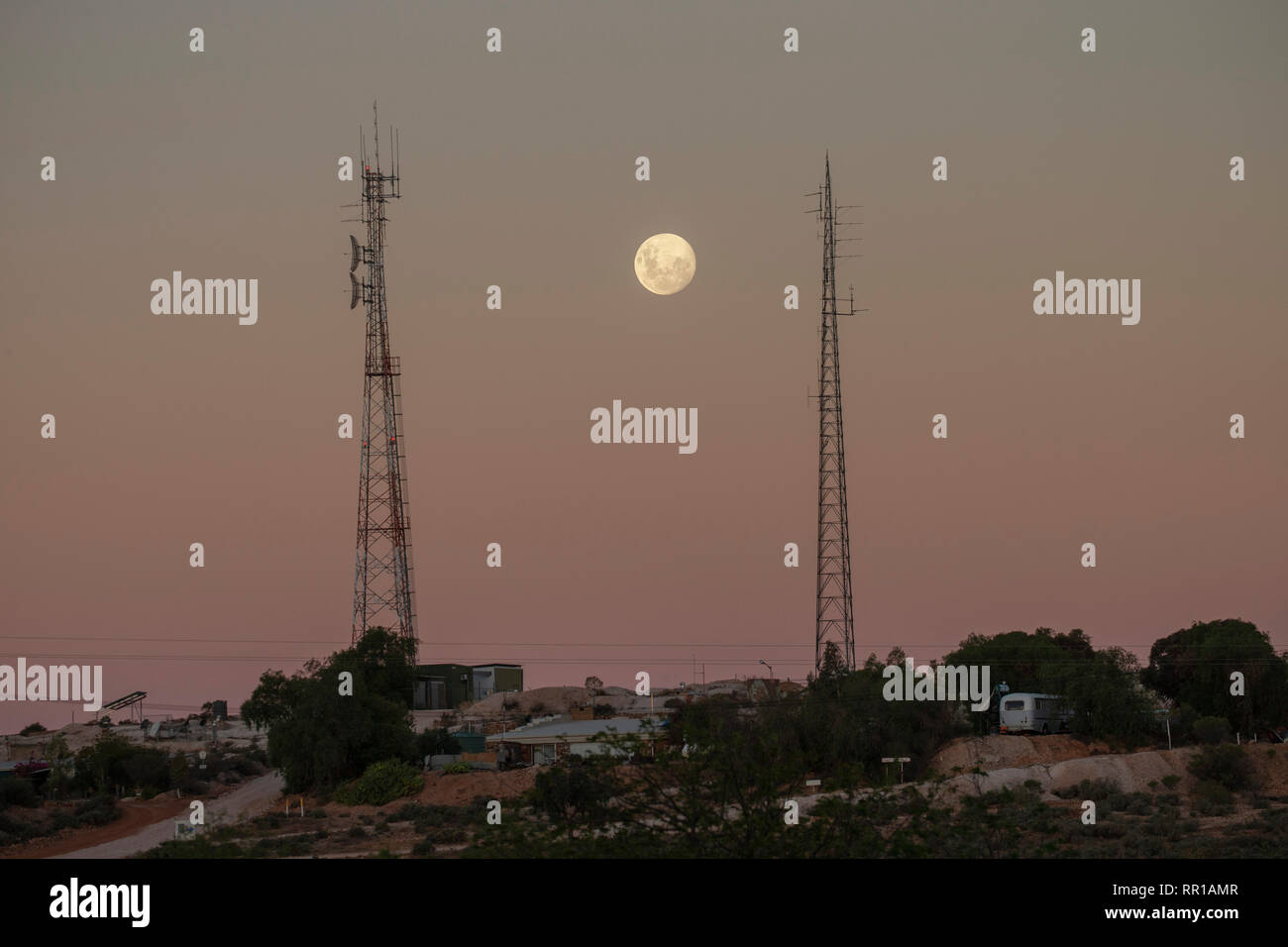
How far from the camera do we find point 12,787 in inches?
2768

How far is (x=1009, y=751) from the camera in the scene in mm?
66688

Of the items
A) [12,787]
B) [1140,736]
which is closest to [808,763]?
[1140,736]

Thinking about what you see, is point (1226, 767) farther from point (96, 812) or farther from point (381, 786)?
point (96, 812)

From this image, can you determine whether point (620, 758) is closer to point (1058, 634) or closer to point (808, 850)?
point (808, 850)

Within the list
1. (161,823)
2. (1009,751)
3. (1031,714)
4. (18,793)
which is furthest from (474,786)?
(1031,714)

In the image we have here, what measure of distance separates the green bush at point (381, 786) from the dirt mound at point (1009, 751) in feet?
Result: 79.3

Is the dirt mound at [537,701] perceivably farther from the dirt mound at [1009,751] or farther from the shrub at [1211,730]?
the shrub at [1211,730]

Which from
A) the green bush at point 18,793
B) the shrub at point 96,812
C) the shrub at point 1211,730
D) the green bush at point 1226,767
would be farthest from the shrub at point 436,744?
the shrub at point 1211,730

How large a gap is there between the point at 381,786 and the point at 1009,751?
2902 cm

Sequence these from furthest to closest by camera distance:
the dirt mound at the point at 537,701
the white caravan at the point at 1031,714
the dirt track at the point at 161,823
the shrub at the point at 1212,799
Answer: the dirt mound at the point at 537,701 → the white caravan at the point at 1031,714 → the dirt track at the point at 161,823 → the shrub at the point at 1212,799

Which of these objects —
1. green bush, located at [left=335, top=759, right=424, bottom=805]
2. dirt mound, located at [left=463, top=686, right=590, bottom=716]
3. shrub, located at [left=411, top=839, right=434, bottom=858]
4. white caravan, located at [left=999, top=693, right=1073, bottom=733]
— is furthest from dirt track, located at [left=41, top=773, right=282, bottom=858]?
white caravan, located at [left=999, top=693, right=1073, bottom=733]

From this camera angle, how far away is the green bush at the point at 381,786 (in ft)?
216
